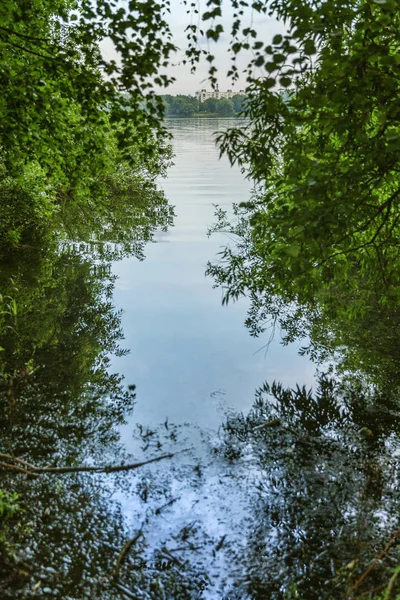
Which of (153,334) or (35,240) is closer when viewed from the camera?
(153,334)

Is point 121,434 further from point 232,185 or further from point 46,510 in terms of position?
point 232,185

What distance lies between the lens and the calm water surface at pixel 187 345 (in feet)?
34.5

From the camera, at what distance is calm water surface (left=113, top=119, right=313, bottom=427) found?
10516 mm

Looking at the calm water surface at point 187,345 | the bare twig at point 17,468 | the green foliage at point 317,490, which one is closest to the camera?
the green foliage at point 317,490

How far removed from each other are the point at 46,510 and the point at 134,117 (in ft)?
17.0

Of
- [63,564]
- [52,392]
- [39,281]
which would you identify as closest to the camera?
[63,564]

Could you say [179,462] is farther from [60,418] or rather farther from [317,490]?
[60,418]

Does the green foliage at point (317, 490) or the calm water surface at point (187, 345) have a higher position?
the calm water surface at point (187, 345)

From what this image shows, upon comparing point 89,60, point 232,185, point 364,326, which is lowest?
point 364,326

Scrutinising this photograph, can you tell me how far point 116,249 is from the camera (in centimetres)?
2373

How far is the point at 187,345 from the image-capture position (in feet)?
45.4

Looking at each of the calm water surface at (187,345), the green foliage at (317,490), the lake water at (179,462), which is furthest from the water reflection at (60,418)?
the green foliage at (317,490)

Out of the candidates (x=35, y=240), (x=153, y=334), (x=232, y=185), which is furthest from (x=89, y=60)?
(x=232, y=185)

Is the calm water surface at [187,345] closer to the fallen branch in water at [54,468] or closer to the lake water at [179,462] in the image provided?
the lake water at [179,462]
